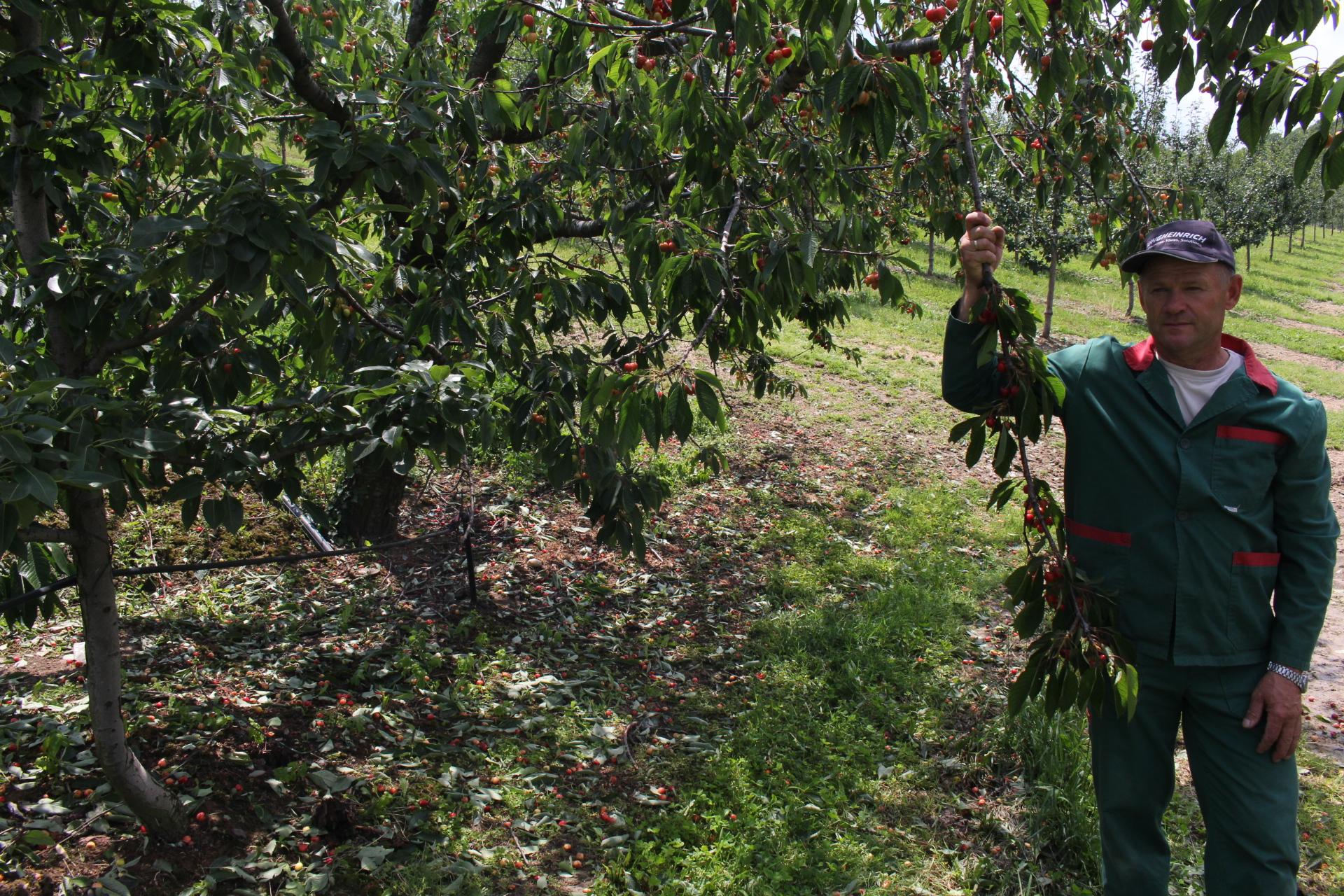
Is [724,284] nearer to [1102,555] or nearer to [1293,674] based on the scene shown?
[1102,555]

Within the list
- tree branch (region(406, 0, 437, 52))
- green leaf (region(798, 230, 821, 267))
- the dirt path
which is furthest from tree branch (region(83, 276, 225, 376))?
the dirt path

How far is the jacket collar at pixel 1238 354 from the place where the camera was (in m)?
2.09

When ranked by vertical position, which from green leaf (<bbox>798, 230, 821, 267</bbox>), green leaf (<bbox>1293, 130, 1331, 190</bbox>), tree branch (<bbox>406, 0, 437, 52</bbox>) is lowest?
green leaf (<bbox>798, 230, 821, 267</bbox>)

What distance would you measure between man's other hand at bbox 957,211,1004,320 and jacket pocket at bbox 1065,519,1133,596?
0.66 meters

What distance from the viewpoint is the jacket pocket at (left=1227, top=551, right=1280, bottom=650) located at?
2035 millimetres

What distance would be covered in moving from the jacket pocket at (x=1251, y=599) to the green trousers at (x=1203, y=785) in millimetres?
73

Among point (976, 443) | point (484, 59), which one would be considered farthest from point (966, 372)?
point (484, 59)

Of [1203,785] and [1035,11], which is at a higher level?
[1035,11]

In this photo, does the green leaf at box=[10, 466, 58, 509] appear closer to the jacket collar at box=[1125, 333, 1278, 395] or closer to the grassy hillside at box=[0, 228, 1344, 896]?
the grassy hillside at box=[0, 228, 1344, 896]

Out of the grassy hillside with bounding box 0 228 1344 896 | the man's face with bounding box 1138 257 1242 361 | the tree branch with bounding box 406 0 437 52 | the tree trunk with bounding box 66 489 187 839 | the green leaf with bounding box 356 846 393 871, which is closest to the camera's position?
the man's face with bounding box 1138 257 1242 361

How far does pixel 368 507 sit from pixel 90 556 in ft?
8.06

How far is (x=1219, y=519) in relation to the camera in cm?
205

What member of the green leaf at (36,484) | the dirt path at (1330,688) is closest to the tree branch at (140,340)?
the green leaf at (36,484)

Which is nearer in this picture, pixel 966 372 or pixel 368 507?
pixel 966 372
